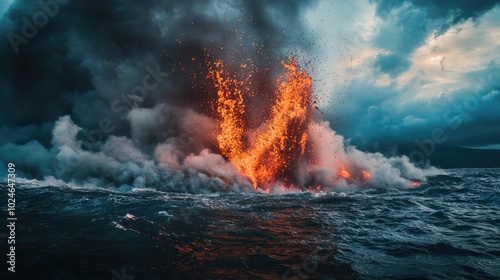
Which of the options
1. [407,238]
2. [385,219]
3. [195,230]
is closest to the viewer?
[407,238]

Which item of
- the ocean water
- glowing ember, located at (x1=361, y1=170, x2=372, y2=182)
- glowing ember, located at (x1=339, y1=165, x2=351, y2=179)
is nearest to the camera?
the ocean water

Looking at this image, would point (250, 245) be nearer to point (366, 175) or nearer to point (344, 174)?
point (344, 174)

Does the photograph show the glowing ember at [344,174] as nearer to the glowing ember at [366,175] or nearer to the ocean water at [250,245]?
the glowing ember at [366,175]

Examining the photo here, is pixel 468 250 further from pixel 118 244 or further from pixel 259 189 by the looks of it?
pixel 259 189

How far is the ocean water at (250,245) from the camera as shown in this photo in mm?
13688

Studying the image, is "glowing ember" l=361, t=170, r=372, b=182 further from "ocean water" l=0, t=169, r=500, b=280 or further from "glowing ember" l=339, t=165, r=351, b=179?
"ocean water" l=0, t=169, r=500, b=280

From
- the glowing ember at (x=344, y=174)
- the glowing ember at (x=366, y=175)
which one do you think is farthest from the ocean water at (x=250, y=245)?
the glowing ember at (x=344, y=174)

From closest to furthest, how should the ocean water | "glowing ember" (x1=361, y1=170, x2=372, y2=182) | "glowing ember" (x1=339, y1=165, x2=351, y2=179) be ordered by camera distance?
the ocean water → "glowing ember" (x1=361, y1=170, x2=372, y2=182) → "glowing ember" (x1=339, y1=165, x2=351, y2=179)

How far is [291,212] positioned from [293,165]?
4185cm

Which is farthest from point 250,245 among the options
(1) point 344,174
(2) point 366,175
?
(2) point 366,175

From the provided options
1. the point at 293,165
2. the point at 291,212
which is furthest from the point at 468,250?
the point at 293,165

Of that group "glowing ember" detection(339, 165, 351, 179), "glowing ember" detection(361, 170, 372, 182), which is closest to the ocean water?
"glowing ember" detection(361, 170, 372, 182)

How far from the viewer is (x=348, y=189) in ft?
216

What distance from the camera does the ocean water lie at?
539 inches
